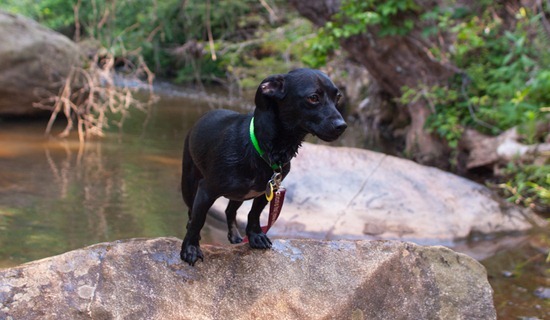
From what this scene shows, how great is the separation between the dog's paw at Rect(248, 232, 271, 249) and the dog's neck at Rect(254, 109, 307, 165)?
68 cm

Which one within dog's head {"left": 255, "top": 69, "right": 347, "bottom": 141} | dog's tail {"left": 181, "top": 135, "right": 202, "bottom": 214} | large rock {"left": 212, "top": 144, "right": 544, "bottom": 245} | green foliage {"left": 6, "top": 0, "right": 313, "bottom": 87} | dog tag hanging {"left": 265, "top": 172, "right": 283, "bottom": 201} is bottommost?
green foliage {"left": 6, "top": 0, "right": 313, "bottom": 87}

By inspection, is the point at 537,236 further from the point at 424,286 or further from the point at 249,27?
the point at 249,27

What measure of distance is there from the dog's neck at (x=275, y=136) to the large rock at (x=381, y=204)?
335cm

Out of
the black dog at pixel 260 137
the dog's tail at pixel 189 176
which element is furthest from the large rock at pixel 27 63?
the black dog at pixel 260 137

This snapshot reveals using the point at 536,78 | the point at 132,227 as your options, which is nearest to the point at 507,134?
the point at 536,78

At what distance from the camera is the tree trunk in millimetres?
9523

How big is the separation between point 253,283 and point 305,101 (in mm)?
1093

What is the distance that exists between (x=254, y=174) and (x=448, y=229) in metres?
3.90

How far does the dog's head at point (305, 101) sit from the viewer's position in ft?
8.87

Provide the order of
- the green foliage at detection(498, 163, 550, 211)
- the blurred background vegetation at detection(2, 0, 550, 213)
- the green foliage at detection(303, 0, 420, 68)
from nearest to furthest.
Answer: the green foliage at detection(498, 163, 550, 211), the blurred background vegetation at detection(2, 0, 550, 213), the green foliage at detection(303, 0, 420, 68)

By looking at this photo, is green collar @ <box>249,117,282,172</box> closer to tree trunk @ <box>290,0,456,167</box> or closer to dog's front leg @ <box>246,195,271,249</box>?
dog's front leg @ <box>246,195,271,249</box>

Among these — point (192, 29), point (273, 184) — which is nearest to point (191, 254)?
point (273, 184)

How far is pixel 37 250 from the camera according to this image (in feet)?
17.5

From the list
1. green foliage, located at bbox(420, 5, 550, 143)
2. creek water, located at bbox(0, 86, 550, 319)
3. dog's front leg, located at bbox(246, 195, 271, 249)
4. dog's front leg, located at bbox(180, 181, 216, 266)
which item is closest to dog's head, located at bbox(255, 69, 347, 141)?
dog's front leg, located at bbox(180, 181, 216, 266)
